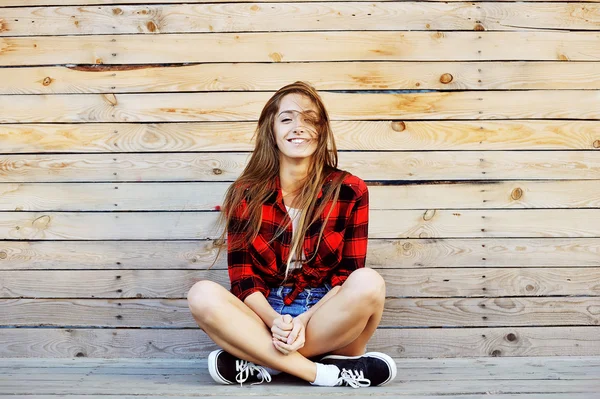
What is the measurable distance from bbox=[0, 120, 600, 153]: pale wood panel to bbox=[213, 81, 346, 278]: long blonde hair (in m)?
0.32

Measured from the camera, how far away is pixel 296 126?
8.54 ft

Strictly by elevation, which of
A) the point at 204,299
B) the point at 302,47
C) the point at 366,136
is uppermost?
the point at 302,47

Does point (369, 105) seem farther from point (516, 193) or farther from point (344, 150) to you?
point (516, 193)

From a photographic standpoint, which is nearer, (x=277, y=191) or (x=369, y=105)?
(x=277, y=191)

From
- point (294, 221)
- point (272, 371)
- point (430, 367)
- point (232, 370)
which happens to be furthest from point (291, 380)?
point (430, 367)

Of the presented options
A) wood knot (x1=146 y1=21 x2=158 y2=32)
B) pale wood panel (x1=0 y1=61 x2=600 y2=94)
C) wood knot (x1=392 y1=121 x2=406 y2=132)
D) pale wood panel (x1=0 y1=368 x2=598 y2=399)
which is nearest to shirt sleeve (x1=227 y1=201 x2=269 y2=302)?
pale wood panel (x1=0 y1=368 x2=598 y2=399)

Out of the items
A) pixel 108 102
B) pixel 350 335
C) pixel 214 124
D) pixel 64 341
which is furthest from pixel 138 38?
pixel 350 335

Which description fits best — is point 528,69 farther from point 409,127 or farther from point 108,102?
point 108,102

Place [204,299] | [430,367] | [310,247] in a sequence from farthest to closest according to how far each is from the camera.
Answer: [430,367] < [310,247] < [204,299]

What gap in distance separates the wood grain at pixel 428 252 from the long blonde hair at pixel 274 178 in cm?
43

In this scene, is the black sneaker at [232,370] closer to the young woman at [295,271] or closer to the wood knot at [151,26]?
the young woman at [295,271]

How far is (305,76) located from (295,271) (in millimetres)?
866

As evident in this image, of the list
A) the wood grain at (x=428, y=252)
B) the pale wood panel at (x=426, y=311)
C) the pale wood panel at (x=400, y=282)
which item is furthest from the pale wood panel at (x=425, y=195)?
the pale wood panel at (x=426, y=311)

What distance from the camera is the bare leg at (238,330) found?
237cm
